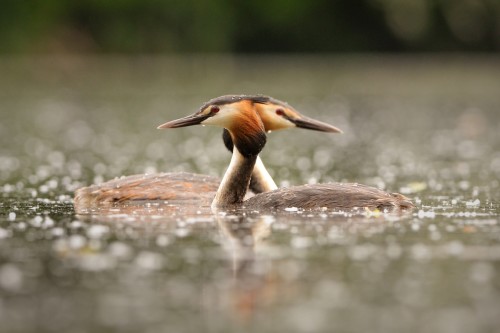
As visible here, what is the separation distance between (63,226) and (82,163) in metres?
7.94

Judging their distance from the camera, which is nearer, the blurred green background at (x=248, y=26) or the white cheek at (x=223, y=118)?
the white cheek at (x=223, y=118)

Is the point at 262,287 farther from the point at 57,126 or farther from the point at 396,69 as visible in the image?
the point at 396,69

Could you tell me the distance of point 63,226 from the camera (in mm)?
10539

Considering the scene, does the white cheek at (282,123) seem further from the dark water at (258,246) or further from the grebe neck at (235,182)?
the dark water at (258,246)

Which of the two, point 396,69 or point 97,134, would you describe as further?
point 396,69

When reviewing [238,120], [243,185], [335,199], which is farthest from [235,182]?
[335,199]

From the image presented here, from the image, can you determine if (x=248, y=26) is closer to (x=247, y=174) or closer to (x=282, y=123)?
(x=282, y=123)

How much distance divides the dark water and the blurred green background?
20.3 meters

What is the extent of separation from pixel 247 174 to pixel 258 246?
9.83ft

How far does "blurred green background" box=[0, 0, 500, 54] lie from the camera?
144 feet

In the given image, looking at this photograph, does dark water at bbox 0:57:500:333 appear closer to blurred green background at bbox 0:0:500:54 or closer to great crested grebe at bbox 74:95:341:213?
great crested grebe at bbox 74:95:341:213

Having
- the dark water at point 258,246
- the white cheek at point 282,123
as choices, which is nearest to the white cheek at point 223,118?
the white cheek at point 282,123

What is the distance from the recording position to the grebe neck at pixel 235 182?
12.1 m

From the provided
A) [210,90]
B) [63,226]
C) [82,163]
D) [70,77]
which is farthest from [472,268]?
[70,77]
